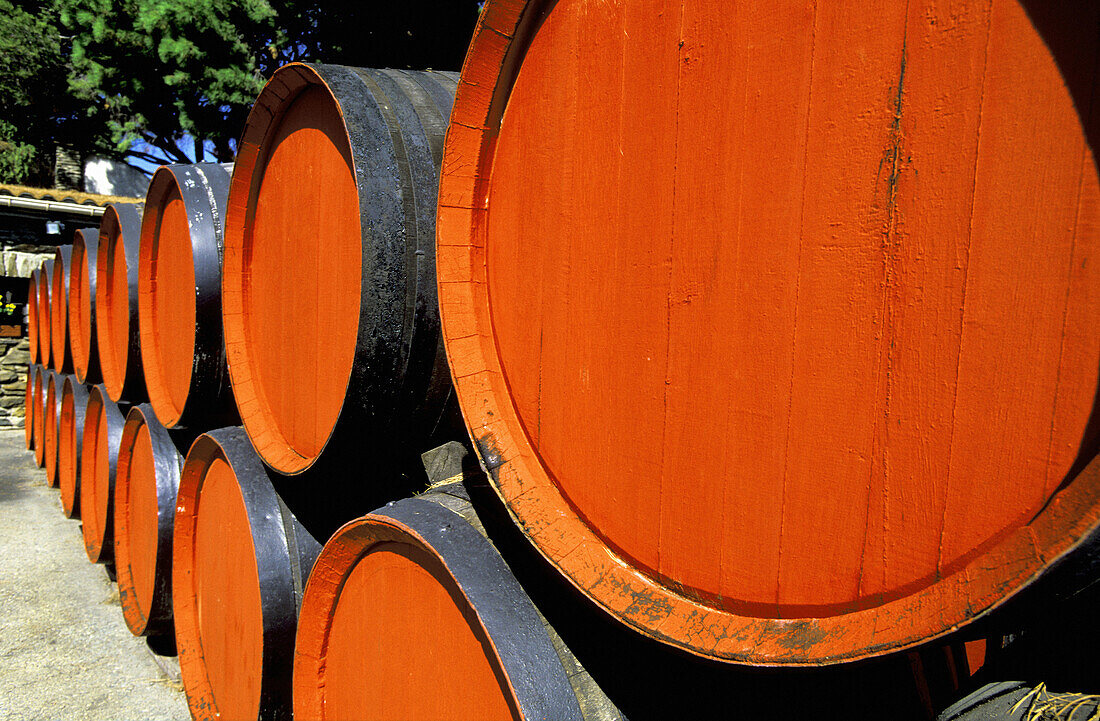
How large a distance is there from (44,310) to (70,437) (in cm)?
171

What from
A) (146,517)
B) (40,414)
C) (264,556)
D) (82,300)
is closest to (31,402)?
(40,414)

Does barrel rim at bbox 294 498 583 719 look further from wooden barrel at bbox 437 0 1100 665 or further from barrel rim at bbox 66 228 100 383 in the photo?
barrel rim at bbox 66 228 100 383

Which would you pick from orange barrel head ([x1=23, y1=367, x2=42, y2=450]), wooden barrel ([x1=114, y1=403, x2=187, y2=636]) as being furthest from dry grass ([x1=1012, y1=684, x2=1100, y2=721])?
orange barrel head ([x1=23, y1=367, x2=42, y2=450])

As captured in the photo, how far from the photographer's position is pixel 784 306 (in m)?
0.80

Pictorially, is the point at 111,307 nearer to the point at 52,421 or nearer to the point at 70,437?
the point at 70,437

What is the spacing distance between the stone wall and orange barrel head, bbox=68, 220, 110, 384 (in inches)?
223

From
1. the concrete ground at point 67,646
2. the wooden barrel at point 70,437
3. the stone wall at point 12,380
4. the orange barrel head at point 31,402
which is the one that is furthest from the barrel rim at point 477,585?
the stone wall at point 12,380

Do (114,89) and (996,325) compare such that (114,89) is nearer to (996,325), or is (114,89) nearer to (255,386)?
(255,386)

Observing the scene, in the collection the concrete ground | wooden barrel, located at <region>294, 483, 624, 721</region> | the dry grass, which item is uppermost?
the dry grass

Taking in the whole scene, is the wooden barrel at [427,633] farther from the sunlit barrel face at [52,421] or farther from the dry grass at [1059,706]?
the sunlit barrel face at [52,421]

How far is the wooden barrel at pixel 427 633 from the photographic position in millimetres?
1091

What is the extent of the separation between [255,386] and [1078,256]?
2.01 meters

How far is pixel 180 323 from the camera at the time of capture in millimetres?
2744

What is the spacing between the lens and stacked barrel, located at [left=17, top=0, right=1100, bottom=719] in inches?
24.5
